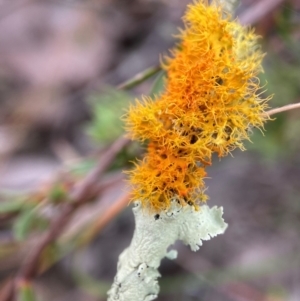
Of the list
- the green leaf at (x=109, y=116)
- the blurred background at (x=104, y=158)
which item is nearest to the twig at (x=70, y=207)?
the blurred background at (x=104, y=158)

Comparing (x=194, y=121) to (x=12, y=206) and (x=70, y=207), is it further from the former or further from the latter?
(x=12, y=206)

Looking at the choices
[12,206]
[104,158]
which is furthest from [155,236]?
[12,206]

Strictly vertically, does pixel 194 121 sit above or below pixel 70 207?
below

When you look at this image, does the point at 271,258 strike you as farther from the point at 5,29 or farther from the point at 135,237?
the point at 5,29

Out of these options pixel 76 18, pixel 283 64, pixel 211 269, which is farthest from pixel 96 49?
pixel 211 269

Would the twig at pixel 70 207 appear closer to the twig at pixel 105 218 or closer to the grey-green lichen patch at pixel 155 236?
the twig at pixel 105 218

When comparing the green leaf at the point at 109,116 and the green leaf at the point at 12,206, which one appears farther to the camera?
the green leaf at the point at 109,116
